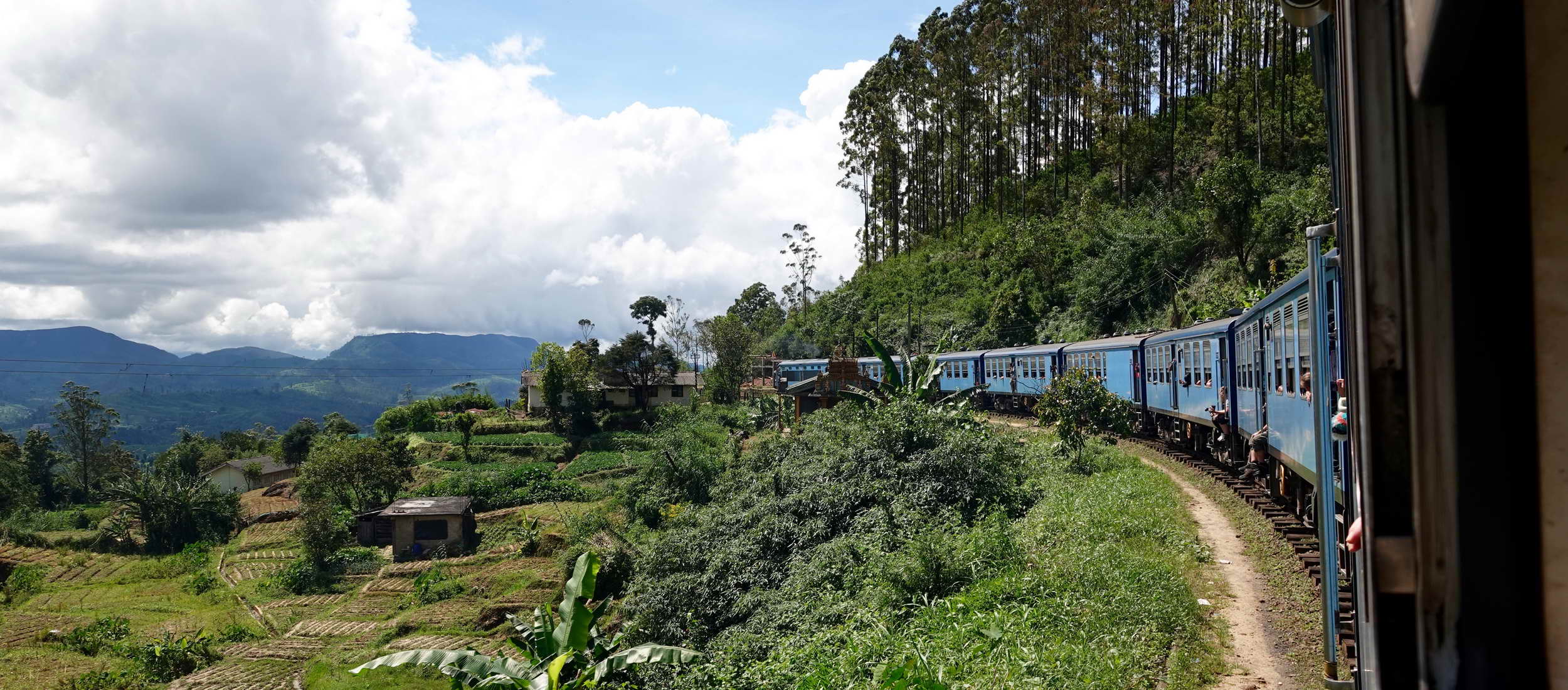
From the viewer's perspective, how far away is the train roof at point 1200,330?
520 inches

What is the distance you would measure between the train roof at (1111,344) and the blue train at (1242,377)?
0.04 metres

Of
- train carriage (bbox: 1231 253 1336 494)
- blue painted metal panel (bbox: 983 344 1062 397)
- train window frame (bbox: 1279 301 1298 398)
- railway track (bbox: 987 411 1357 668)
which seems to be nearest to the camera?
railway track (bbox: 987 411 1357 668)

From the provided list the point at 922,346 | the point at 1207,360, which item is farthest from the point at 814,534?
the point at 922,346

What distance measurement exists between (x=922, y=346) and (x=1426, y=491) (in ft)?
127

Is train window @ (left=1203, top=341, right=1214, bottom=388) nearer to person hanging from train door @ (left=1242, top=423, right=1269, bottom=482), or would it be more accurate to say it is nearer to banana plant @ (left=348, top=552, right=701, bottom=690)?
person hanging from train door @ (left=1242, top=423, right=1269, bottom=482)

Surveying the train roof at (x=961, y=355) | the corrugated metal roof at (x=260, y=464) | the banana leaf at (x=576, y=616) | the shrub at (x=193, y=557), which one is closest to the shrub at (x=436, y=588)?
the shrub at (x=193, y=557)

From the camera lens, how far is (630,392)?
54719 mm

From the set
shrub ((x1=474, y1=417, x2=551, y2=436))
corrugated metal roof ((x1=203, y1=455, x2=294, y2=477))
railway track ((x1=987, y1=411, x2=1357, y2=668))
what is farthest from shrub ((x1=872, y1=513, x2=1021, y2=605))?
corrugated metal roof ((x1=203, y1=455, x2=294, y2=477))

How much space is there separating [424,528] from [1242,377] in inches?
1149

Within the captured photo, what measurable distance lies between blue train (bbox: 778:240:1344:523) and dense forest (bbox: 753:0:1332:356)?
4.29 m

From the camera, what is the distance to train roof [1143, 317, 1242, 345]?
13200 mm

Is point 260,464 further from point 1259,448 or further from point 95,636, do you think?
point 1259,448

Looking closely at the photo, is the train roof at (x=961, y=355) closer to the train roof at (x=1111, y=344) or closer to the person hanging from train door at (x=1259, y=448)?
the train roof at (x=1111, y=344)

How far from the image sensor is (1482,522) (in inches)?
53.7
